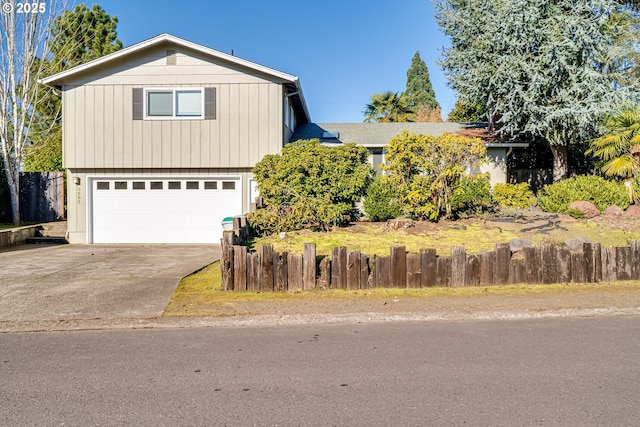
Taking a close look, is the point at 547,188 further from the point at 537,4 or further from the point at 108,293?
the point at 108,293

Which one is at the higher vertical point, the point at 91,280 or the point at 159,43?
the point at 159,43

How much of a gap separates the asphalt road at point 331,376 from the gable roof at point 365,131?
1219 centimetres

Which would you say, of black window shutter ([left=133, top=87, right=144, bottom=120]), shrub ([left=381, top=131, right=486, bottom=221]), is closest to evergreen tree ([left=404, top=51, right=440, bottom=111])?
black window shutter ([left=133, top=87, right=144, bottom=120])

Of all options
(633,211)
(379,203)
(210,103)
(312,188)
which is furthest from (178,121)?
(633,211)

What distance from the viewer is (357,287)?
8.16 m

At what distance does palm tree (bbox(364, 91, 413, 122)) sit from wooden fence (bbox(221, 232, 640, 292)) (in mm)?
23392

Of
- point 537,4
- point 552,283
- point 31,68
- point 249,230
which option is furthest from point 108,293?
point 31,68

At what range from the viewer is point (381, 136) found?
1852 cm

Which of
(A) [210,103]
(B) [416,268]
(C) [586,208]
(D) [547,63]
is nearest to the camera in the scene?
(B) [416,268]

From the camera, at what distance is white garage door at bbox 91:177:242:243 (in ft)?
51.8

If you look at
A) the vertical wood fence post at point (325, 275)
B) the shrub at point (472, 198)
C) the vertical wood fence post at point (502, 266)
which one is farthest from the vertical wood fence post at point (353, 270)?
the shrub at point (472, 198)

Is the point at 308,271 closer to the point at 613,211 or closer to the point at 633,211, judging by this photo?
the point at 613,211

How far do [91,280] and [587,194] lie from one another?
1273cm

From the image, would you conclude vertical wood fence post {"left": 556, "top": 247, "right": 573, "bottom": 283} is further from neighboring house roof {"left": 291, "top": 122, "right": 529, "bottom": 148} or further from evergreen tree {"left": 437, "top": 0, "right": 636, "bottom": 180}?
neighboring house roof {"left": 291, "top": 122, "right": 529, "bottom": 148}
